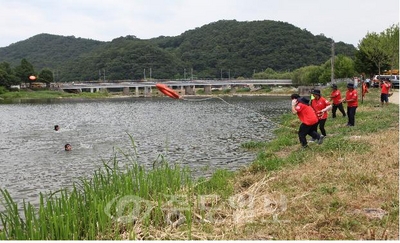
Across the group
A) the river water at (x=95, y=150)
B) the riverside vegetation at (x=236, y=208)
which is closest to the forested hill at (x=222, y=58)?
the river water at (x=95, y=150)

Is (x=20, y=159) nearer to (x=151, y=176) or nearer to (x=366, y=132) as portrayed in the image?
(x=151, y=176)

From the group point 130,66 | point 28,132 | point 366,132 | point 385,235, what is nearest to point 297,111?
point 366,132

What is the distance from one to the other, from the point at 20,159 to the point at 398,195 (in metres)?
17.1

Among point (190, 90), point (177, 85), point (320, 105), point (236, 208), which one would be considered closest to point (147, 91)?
point (177, 85)

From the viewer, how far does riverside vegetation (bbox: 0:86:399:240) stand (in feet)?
20.6

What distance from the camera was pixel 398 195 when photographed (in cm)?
711

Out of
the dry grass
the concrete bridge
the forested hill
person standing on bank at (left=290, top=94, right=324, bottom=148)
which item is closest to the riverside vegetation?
the dry grass

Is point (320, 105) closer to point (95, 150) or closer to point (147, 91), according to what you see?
point (95, 150)

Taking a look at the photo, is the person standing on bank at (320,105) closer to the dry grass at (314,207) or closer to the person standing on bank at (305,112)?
the person standing on bank at (305,112)

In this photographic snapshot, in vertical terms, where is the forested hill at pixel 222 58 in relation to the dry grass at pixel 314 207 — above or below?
above

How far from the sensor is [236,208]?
781 cm

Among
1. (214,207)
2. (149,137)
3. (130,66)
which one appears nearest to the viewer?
(214,207)

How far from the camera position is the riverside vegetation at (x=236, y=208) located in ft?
20.6

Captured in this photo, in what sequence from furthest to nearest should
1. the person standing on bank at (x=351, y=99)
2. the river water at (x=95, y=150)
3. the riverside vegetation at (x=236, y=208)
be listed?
1. the person standing on bank at (x=351, y=99)
2. the river water at (x=95, y=150)
3. the riverside vegetation at (x=236, y=208)
